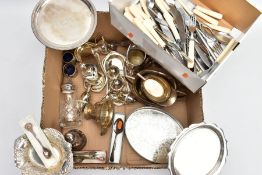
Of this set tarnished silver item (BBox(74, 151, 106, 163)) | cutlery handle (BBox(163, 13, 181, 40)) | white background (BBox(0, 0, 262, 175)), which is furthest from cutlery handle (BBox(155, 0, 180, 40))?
tarnished silver item (BBox(74, 151, 106, 163))

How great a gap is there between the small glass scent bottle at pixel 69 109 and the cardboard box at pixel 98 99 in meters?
0.02

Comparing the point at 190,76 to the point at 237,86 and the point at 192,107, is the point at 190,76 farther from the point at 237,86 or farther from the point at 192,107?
the point at 237,86

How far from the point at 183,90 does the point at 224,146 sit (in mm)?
209

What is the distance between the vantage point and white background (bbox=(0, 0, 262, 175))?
3.63ft

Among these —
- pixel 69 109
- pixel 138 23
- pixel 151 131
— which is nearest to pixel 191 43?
pixel 138 23

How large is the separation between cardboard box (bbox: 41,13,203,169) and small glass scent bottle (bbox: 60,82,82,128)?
0.02m

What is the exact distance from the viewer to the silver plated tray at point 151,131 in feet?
3.50

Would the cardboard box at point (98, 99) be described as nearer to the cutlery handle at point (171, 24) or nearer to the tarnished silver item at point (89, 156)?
the tarnished silver item at point (89, 156)

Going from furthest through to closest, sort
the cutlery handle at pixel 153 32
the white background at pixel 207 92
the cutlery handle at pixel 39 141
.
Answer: the white background at pixel 207 92, the cutlery handle at pixel 153 32, the cutlery handle at pixel 39 141

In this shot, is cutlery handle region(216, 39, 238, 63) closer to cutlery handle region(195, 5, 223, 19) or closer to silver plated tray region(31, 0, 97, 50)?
cutlery handle region(195, 5, 223, 19)

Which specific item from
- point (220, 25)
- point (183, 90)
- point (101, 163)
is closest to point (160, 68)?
point (183, 90)

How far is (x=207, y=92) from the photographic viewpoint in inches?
45.9

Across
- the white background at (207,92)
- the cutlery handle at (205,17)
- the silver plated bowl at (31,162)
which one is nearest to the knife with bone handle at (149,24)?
the cutlery handle at (205,17)

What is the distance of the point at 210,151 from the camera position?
958 mm
